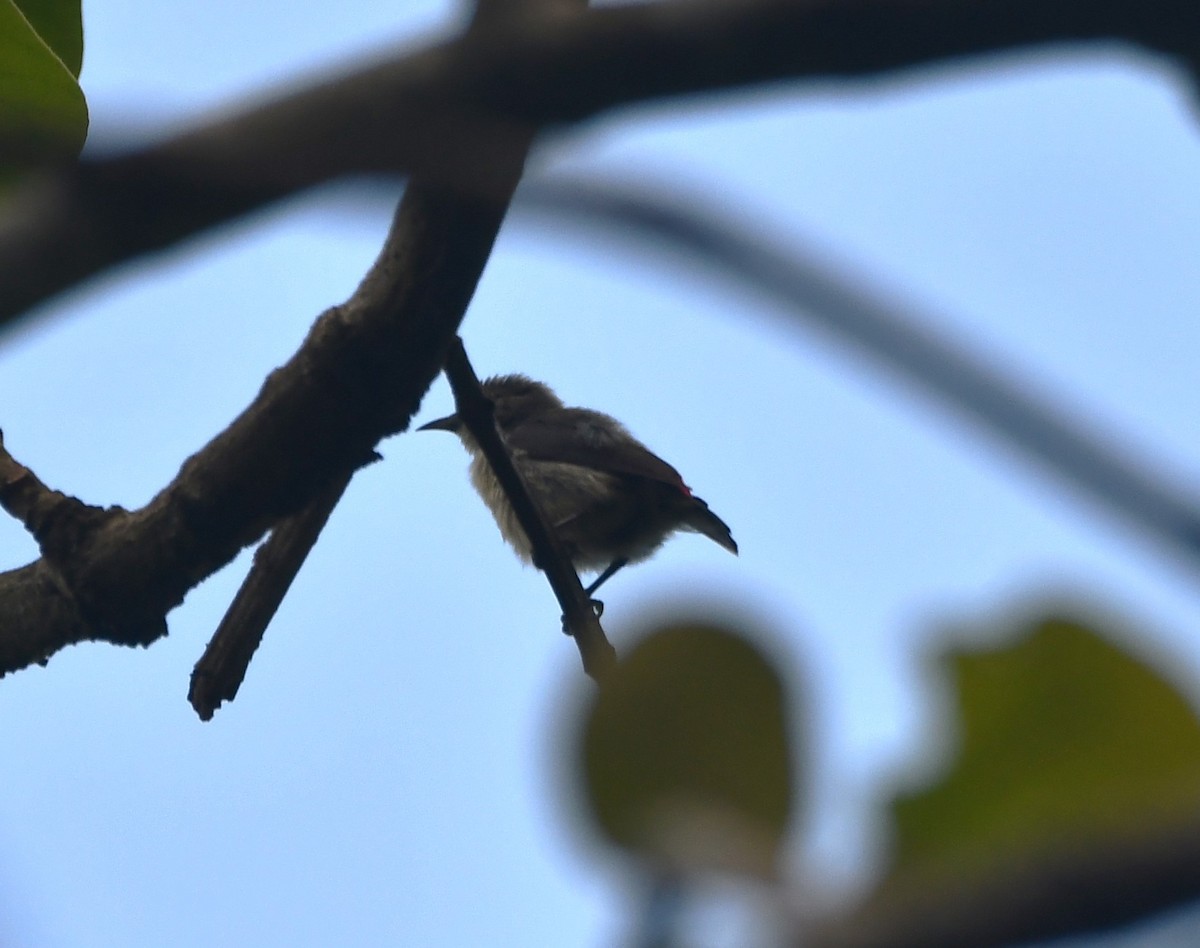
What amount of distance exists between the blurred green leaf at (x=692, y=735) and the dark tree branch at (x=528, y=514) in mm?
2756

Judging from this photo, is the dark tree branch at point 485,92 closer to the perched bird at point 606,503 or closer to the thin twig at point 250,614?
the thin twig at point 250,614

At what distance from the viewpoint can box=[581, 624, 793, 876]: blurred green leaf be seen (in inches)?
39.1

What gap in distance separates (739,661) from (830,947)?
34cm

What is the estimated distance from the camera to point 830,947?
0.71 metres

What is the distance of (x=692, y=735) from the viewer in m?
1.04

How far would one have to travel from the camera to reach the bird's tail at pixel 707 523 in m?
7.94

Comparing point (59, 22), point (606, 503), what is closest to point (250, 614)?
point (59, 22)

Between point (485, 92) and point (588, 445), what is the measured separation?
7.08 metres

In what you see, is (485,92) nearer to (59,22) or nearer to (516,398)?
(59,22)

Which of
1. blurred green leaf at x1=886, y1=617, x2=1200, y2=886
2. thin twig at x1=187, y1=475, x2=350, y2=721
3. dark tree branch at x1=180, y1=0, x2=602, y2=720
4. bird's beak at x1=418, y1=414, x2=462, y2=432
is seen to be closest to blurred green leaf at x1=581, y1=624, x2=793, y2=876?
blurred green leaf at x1=886, y1=617, x2=1200, y2=886

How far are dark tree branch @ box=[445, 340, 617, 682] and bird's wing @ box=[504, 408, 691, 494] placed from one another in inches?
124

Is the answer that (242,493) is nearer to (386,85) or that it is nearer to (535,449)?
(386,85)

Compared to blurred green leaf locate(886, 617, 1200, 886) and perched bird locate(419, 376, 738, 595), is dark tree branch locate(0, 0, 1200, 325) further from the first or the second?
perched bird locate(419, 376, 738, 595)

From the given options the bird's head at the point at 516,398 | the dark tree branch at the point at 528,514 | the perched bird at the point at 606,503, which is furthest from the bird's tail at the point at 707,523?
the dark tree branch at the point at 528,514
